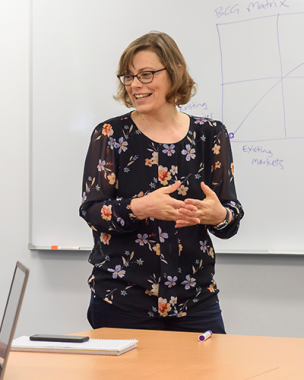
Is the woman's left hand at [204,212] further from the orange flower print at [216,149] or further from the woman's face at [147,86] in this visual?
the woman's face at [147,86]

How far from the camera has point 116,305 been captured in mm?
1391

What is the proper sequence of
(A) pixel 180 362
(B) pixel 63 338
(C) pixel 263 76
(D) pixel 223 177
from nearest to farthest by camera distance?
(A) pixel 180 362 → (B) pixel 63 338 → (D) pixel 223 177 → (C) pixel 263 76

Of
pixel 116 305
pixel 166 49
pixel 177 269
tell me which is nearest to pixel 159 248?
pixel 177 269

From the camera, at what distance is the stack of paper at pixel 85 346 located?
3.40 ft

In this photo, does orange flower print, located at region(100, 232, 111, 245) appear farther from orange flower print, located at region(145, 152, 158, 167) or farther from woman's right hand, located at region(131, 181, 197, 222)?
orange flower print, located at region(145, 152, 158, 167)

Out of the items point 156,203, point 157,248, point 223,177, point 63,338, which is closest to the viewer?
point 63,338

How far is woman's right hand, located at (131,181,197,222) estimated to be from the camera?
133cm

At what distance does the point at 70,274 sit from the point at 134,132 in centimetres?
116

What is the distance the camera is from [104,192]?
1.48 m

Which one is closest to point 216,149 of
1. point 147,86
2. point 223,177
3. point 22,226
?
point 223,177

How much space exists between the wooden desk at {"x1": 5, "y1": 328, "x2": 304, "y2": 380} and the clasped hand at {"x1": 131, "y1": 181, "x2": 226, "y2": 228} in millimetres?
354

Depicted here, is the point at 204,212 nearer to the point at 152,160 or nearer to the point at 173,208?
the point at 173,208

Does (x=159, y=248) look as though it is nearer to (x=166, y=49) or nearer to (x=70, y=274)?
(x=166, y=49)

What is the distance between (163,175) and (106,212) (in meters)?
0.24
